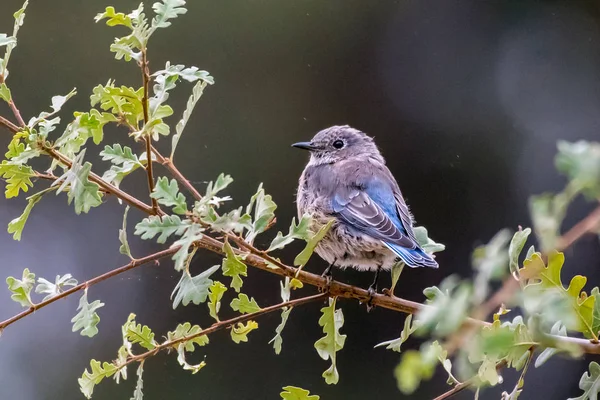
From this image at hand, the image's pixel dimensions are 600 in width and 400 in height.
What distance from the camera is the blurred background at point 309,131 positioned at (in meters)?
6.05

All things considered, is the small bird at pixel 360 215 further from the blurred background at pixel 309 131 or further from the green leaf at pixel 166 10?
the blurred background at pixel 309 131

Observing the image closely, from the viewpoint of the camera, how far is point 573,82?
25.5 feet

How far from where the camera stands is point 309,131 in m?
6.67

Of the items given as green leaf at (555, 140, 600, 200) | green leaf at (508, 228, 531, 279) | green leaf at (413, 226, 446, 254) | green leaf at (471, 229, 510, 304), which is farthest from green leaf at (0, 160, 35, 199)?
green leaf at (555, 140, 600, 200)

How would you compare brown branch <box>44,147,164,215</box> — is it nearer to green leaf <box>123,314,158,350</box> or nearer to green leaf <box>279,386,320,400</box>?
green leaf <box>123,314,158,350</box>

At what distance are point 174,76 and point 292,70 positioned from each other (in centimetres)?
499

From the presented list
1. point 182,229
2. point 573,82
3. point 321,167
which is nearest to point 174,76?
point 182,229

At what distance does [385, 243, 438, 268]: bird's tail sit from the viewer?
281cm

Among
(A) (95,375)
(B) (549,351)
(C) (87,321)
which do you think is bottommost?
(A) (95,375)

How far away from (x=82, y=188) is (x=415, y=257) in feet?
4.18

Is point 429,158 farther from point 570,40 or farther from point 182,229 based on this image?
point 182,229

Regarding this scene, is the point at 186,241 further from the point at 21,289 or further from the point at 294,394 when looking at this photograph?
the point at 21,289

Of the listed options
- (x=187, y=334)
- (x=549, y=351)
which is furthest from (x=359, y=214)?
(x=549, y=351)

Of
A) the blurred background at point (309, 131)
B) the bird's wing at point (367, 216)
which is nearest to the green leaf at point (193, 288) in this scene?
the bird's wing at point (367, 216)
